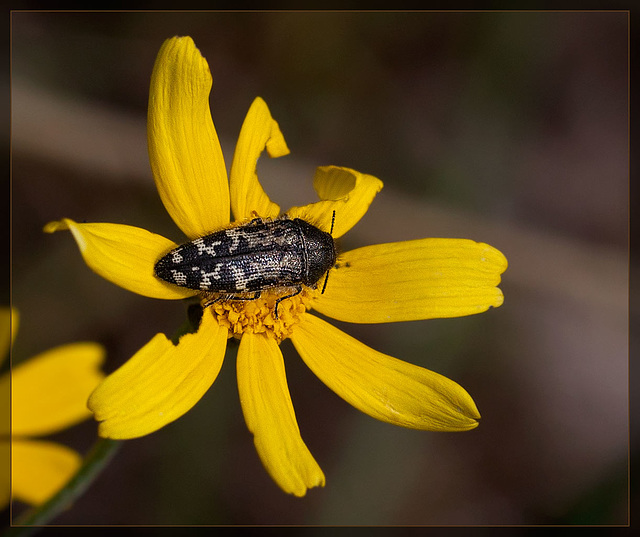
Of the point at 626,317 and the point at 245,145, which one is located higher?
the point at 245,145

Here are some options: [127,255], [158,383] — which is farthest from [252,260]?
[158,383]

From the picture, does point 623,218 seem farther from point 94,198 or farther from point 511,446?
point 94,198

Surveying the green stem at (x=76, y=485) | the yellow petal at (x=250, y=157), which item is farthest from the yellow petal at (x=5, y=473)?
the yellow petal at (x=250, y=157)

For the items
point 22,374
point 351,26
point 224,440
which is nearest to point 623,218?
point 351,26

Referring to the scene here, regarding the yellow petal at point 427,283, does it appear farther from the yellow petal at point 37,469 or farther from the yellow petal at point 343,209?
the yellow petal at point 37,469

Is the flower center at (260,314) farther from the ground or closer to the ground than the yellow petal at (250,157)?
closer to the ground

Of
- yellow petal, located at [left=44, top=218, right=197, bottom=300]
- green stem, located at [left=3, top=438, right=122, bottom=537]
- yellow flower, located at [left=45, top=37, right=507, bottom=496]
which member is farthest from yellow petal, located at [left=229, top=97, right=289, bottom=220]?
green stem, located at [left=3, top=438, right=122, bottom=537]
